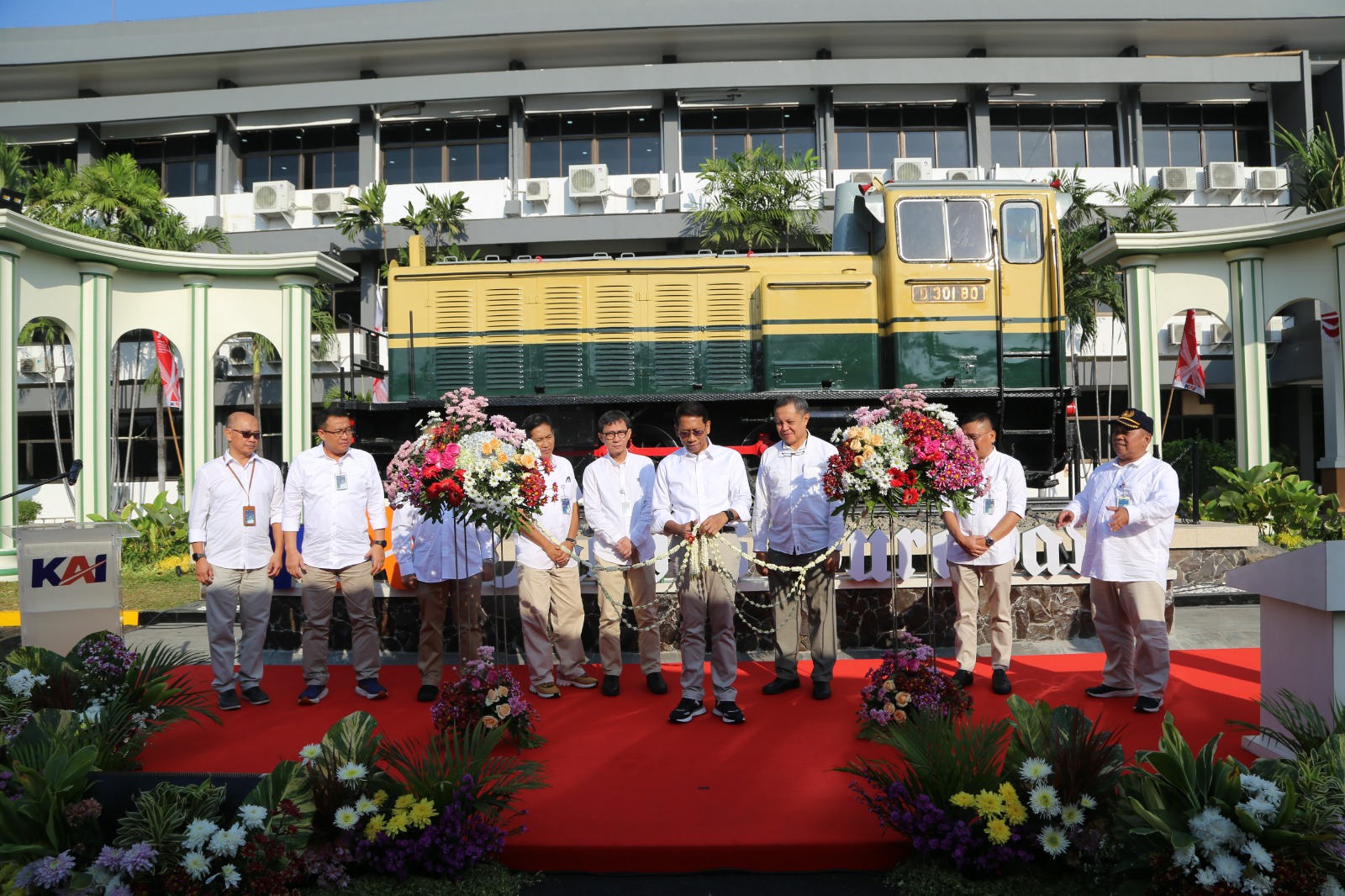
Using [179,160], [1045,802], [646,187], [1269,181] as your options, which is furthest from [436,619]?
[1269,181]

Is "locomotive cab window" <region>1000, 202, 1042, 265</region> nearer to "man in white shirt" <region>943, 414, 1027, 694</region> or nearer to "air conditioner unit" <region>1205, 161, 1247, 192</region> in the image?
"man in white shirt" <region>943, 414, 1027, 694</region>

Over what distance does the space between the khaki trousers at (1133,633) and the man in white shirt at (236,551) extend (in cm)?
528

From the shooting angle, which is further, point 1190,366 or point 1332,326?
point 1190,366

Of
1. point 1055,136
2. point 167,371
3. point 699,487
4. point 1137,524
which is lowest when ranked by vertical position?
point 1137,524

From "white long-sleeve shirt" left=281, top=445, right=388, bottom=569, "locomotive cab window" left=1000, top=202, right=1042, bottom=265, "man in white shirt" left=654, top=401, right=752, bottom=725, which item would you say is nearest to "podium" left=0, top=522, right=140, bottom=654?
"white long-sleeve shirt" left=281, top=445, right=388, bottom=569

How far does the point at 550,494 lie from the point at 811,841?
9.64 feet

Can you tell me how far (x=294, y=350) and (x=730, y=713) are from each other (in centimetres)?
889

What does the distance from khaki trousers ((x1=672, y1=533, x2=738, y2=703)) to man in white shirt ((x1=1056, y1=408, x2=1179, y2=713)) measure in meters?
2.18

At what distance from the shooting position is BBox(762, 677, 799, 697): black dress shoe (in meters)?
5.61

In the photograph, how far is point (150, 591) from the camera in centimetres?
1005

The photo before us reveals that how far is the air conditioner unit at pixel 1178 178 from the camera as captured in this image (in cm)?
2005

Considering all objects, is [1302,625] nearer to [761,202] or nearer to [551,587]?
[551,587]

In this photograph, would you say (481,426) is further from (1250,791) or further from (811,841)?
(1250,791)

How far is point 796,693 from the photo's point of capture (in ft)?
18.5
